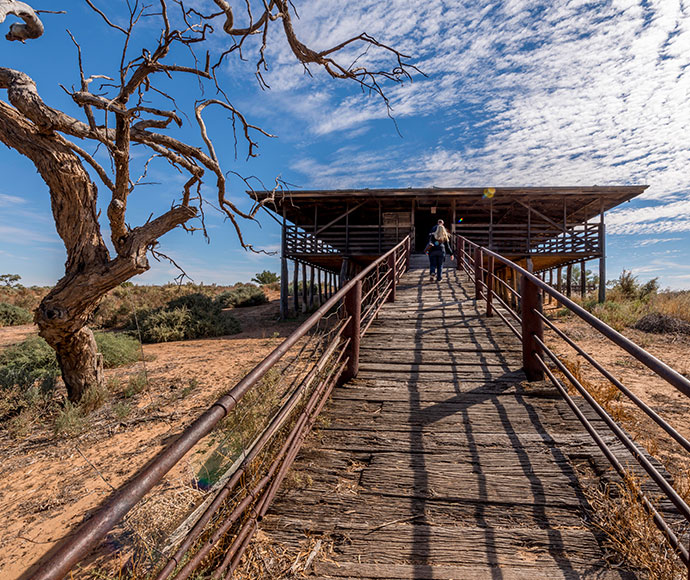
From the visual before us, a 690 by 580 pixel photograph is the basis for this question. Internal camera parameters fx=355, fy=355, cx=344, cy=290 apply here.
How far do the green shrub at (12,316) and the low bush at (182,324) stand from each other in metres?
6.55

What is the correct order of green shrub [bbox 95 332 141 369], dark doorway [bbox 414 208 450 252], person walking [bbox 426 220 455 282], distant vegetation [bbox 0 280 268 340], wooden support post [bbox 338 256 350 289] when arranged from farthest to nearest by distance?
1. dark doorway [bbox 414 208 450 252]
2. wooden support post [bbox 338 256 350 289]
3. distant vegetation [bbox 0 280 268 340]
4. person walking [bbox 426 220 455 282]
5. green shrub [bbox 95 332 141 369]

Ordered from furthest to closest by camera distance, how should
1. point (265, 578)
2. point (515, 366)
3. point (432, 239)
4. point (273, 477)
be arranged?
point (432, 239) < point (515, 366) < point (273, 477) < point (265, 578)

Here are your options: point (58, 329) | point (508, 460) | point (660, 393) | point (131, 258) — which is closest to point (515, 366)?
point (508, 460)

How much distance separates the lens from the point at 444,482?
2.38 m

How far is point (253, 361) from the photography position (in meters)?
8.88

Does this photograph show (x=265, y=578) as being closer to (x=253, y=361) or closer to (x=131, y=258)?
(x=131, y=258)

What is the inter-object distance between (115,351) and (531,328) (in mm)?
9981

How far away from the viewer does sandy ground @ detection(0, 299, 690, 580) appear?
11.8 feet

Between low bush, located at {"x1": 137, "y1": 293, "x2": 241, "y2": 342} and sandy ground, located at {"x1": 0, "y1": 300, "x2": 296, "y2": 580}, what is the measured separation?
4.49 m

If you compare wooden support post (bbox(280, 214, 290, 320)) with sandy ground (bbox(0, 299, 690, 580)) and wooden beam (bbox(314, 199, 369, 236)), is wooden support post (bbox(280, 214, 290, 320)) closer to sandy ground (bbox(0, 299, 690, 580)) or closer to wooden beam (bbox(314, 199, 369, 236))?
wooden beam (bbox(314, 199, 369, 236))

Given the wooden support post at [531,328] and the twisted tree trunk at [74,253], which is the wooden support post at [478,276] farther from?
the twisted tree trunk at [74,253]

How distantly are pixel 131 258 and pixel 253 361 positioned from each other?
3892 millimetres

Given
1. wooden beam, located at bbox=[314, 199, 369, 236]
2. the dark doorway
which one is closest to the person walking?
wooden beam, located at bbox=[314, 199, 369, 236]

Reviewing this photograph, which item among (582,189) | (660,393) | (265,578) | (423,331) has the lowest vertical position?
(660,393)
